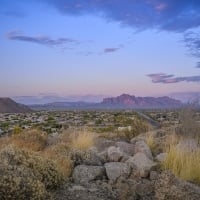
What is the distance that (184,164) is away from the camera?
40.1 feet

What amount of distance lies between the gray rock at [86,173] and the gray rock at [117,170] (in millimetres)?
201

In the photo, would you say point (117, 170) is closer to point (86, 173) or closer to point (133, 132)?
point (86, 173)

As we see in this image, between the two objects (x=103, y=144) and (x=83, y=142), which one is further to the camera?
(x=103, y=144)

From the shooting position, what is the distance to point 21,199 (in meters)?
8.45

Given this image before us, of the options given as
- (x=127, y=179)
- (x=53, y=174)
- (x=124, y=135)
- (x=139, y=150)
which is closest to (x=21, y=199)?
(x=53, y=174)

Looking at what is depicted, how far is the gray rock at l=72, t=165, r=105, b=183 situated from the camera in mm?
11648

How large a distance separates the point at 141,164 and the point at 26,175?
4106 mm

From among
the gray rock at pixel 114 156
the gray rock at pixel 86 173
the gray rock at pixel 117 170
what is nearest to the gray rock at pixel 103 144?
the gray rock at pixel 114 156

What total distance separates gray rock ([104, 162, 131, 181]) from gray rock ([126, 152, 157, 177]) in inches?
7.8

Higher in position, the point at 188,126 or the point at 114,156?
the point at 188,126

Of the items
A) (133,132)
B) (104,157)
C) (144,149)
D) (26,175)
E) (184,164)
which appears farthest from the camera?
(133,132)

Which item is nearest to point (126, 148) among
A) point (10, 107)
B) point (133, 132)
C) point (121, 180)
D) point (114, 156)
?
point (114, 156)

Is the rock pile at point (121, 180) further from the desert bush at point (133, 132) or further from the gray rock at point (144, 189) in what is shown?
the desert bush at point (133, 132)

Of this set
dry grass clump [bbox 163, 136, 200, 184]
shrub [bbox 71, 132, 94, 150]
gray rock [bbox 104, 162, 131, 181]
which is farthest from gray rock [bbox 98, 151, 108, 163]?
shrub [bbox 71, 132, 94, 150]
